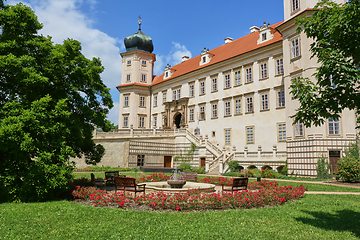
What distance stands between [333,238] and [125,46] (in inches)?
1810

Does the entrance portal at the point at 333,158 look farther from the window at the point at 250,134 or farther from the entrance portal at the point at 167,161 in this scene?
the entrance portal at the point at 167,161

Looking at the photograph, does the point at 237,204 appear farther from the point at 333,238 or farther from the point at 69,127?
the point at 69,127

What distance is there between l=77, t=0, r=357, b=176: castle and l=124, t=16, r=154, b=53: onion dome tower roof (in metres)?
3.60

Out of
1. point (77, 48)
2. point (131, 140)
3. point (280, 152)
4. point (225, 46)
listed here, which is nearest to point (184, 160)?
point (131, 140)

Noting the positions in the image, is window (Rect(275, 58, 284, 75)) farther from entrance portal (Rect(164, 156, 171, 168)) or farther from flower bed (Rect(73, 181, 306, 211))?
flower bed (Rect(73, 181, 306, 211))

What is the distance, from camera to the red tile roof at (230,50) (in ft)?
Answer: 102

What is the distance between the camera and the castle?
22.6 meters

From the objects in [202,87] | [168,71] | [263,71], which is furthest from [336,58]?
[168,71]

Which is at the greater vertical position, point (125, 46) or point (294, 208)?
point (125, 46)

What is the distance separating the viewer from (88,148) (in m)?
13.9

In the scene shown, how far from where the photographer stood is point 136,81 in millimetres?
45875

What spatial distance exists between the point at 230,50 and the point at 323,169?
65.2 feet

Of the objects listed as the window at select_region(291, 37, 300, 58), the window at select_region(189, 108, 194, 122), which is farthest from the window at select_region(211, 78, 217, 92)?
the window at select_region(291, 37, 300, 58)

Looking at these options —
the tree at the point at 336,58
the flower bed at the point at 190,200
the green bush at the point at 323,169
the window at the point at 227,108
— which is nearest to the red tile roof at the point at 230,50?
the window at the point at 227,108
